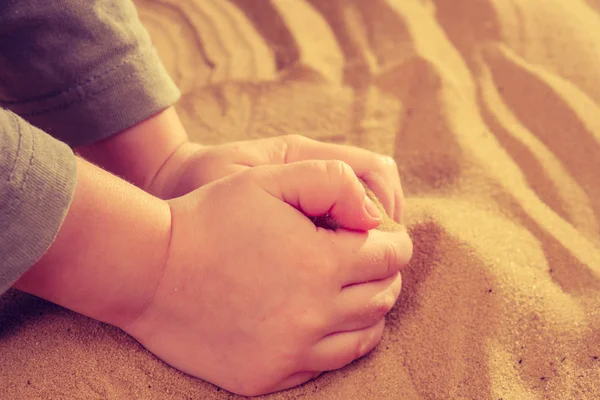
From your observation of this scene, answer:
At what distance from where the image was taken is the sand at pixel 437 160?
2.55 ft

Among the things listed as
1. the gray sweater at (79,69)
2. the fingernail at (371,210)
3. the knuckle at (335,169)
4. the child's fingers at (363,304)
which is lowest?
the child's fingers at (363,304)

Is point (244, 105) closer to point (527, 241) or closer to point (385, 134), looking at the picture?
point (385, 134)

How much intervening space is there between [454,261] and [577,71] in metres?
0.72

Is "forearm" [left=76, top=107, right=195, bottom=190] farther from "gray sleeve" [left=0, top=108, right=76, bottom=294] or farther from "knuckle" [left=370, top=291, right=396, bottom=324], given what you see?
"knuckle" [left=370, top=291, right=396, bottom=324]

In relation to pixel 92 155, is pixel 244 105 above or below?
below

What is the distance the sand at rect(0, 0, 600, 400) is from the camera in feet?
2.55

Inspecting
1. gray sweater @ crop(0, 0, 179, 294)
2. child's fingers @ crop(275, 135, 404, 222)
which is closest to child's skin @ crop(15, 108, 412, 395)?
child's fingers @ crop(275, 135, 404, 222)

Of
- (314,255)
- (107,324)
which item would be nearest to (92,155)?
(107,324)

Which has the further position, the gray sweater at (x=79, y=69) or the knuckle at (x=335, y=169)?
the gray sweater at (x=79, y=69)

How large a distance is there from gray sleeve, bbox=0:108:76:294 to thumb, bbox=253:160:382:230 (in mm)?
285

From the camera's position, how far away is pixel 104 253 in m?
0.73

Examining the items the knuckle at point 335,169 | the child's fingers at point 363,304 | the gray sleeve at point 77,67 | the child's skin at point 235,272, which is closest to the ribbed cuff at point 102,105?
the gray sleeve at point 77,67

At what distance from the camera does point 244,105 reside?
146 centimetres

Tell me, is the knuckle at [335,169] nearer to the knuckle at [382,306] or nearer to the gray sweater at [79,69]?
the knuckle at [382,306]
